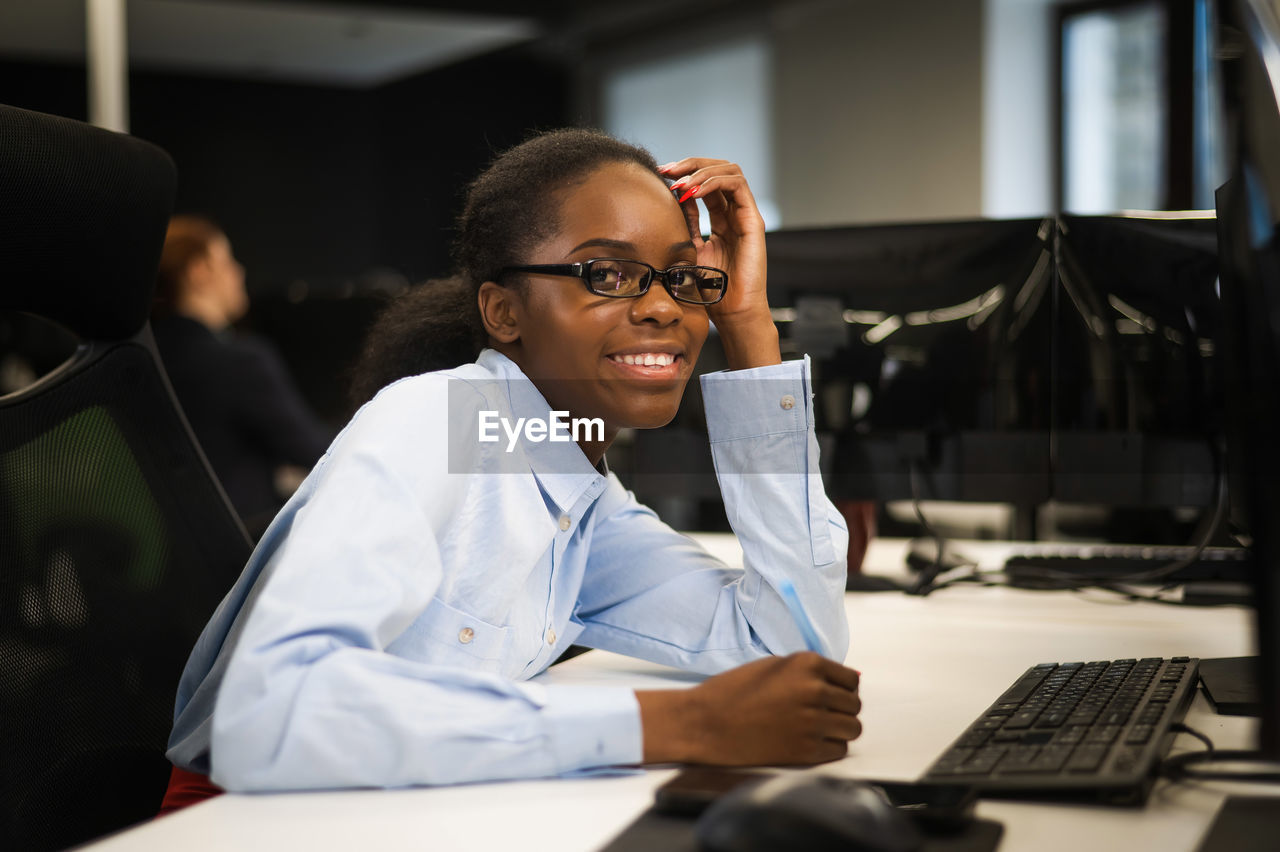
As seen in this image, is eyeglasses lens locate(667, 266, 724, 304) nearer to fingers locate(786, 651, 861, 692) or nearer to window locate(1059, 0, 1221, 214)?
fingers locate(786, 651, 861, 692)

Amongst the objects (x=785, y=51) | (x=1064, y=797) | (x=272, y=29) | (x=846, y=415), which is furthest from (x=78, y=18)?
(x=1064, y=797)

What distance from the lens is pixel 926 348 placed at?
1536mm

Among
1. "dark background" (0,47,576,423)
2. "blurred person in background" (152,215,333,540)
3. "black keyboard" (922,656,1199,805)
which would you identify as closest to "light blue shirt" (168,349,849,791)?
"black keyboard" (922,656,1199,805)

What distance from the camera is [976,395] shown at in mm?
1530

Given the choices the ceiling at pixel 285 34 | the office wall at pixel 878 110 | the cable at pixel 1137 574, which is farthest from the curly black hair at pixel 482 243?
the ceiling at pixel 285 34

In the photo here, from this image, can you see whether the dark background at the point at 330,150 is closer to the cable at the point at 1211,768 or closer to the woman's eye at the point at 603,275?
the woman's eye at the point at 603,275

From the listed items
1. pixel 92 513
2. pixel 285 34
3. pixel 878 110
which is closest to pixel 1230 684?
pixel 92 513

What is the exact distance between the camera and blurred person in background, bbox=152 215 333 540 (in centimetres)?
278

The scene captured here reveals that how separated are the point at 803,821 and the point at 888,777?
0.26 meters

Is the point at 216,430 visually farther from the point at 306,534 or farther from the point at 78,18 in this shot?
the point at 78,18

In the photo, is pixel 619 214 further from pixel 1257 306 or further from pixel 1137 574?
pixel 1137 574

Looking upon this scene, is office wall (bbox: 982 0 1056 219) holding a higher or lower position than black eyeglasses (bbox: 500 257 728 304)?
higher

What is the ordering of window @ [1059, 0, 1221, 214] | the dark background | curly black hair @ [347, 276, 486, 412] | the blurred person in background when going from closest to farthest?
curly black hair @ [347, 276, 486, 412] < the blurred person in background < window @ [1059, 0, 1221, 214] < the dark background

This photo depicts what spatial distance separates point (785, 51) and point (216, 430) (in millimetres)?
3214
